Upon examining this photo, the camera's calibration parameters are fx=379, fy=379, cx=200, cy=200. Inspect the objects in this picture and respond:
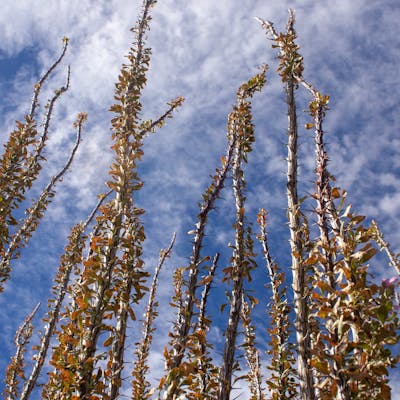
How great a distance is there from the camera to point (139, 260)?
4.11 meters

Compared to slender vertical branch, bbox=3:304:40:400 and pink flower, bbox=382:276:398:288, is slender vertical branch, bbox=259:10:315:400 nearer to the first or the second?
pink flower, bbox=382:276:398:288

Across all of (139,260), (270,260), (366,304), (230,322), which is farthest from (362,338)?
(270,260)

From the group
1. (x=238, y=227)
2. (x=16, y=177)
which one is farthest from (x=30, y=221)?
(x=238, y=227)

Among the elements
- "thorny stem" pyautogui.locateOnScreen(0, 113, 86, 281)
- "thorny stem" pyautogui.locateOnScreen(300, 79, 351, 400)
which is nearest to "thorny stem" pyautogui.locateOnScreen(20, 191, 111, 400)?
"thorny stem" pyautogui.locateOnScreen(0, 113, 86, 281)

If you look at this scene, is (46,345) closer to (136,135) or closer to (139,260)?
(139,260)

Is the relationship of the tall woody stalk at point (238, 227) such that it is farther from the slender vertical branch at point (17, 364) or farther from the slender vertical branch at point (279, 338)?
the slender vertical branch at point (17, 364)

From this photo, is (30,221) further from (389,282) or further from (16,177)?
(389,282)

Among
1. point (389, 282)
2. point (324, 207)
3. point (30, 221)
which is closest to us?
point (389, 282)

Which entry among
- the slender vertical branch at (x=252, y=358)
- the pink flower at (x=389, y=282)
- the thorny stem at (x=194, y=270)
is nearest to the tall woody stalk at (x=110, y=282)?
the thorny stem at (x=194, y=270)

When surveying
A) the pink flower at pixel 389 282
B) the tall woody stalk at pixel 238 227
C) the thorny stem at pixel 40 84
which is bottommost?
the pink flower at pixel 389 282

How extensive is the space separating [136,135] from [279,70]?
237 centimetres

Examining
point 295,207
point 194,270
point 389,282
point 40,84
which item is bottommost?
point 389,282

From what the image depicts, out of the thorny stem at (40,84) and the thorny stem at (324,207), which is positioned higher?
the thorny stem at (40,84)

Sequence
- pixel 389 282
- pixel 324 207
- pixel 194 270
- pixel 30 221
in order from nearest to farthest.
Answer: pixel 389 282 < pixel 324 207 < pixel 194 270 < pixel 30 221
